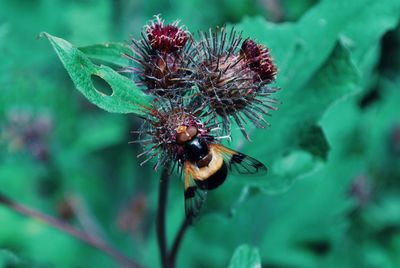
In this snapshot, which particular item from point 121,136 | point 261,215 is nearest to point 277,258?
point 261,215

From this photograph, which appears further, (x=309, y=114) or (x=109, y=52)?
(x=309, y=114)

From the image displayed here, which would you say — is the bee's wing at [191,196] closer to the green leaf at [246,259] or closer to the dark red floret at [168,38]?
the green leaf at [246,259]

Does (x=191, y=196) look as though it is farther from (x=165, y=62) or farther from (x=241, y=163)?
(x=165, y=62)

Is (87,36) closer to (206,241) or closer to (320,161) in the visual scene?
(206,241)

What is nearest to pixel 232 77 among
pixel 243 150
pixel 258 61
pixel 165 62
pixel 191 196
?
pixel 258 61

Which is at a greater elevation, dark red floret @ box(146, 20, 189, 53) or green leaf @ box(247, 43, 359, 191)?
green leaf @ box(247, 43, 359, 191)

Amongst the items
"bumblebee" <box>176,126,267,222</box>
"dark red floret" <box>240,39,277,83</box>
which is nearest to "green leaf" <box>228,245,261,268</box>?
"bumblebee" <box>176,126,267,222</box>

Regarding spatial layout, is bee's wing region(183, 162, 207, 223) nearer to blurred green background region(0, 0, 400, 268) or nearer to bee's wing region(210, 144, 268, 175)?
bee's wing region(210, 144, 268, 175)
